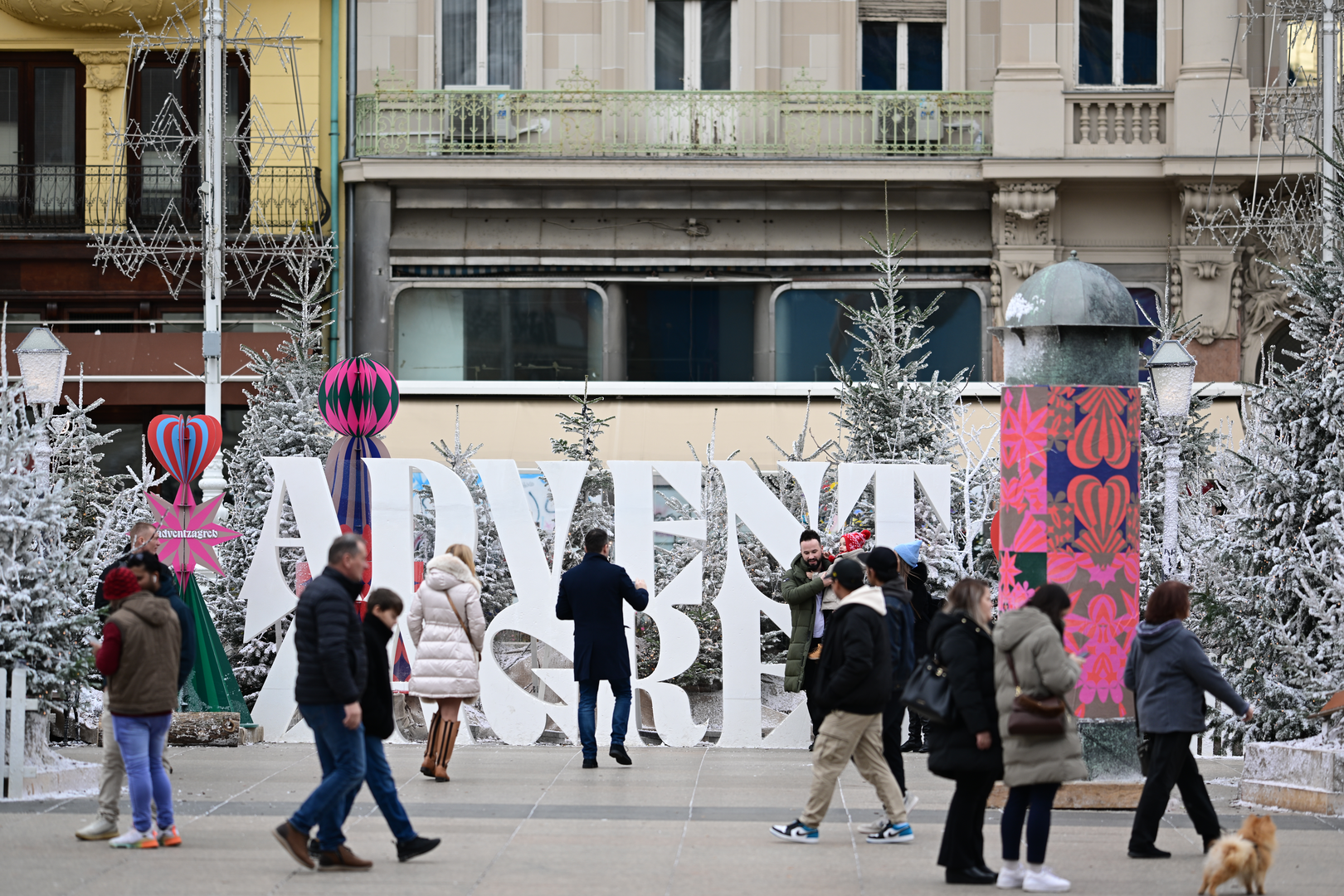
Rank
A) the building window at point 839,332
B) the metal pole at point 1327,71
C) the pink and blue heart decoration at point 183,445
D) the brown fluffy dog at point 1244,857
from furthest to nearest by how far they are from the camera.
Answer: the building window at point 839,332 < the metal pole at point 1327,71 < the pink and blue heart decoration at point 183,445 < the brown fluffy dog at point 1244,857

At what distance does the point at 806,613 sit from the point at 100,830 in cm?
510

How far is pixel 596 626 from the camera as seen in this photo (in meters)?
12.4

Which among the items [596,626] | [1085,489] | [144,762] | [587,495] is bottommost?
[144,762]

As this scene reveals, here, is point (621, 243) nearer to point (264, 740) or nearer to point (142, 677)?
point (264, 740)

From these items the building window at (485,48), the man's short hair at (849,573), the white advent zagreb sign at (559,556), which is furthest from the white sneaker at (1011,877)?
the building window at (485,48)

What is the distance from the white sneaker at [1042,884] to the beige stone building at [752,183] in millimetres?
13481

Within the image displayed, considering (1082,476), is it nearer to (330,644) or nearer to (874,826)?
(874,826)

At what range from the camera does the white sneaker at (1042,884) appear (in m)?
8.13

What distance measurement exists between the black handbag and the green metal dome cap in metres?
3.13

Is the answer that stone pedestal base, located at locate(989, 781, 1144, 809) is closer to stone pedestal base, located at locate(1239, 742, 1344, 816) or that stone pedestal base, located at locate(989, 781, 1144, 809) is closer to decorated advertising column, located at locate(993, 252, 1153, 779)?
decorated advertising column, located at locate(993, 252, 1153, 779)

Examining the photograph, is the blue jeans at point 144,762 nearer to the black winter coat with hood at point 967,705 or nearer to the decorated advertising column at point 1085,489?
the black winter coat with hood at point 967,705

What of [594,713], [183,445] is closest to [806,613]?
[594,713]

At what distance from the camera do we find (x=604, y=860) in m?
8.90

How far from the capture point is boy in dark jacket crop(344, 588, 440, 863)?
333 inches
